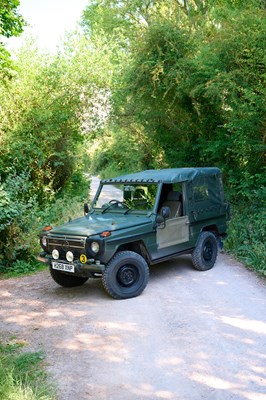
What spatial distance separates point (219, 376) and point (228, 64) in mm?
8751

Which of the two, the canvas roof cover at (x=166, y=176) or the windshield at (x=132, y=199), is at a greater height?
the canvas roof cover at (x=166, y=176)

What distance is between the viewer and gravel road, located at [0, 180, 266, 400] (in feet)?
13.5

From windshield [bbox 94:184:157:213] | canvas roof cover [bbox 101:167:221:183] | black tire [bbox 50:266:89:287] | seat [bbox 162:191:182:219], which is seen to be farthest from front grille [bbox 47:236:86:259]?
seat [bbox 162:191:182:219]

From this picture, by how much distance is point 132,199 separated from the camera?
26.0 ft

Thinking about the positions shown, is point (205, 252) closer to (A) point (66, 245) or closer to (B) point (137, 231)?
(B) point (137, 231)

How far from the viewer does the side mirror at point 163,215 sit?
23.4 ft

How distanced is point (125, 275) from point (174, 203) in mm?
2099

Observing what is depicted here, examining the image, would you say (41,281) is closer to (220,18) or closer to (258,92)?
(258,92)

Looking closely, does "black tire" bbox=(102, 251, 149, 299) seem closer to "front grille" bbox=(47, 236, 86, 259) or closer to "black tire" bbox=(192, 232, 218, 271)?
"front grille" bbox=(47, 236, 86, 259)

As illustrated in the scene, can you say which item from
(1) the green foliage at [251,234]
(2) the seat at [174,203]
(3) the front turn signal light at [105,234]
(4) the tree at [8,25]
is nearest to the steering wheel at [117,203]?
(2) the seat at [174,203]

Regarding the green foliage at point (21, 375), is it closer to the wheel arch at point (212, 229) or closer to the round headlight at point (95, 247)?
the round headlight at point (95, 247)

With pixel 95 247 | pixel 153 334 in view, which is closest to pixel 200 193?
pixel 95 247

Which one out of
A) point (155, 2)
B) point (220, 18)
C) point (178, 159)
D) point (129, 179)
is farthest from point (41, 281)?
point (155, 2)

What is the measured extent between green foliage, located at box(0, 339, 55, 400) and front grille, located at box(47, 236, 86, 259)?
5.79ft
